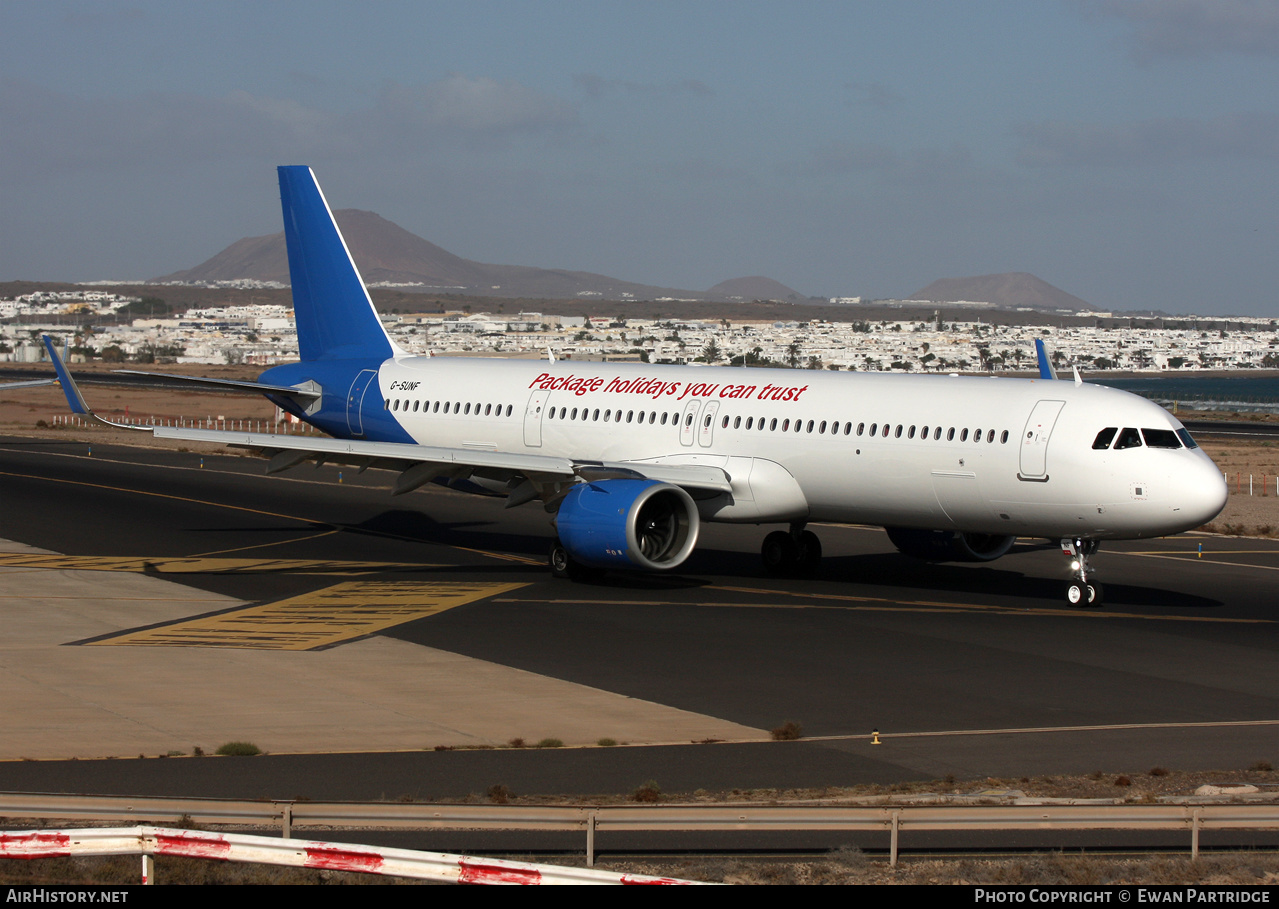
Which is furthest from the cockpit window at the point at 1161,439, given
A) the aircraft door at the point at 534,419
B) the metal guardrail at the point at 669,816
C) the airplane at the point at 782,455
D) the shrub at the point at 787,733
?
the metal guardrail at the point at 669,816

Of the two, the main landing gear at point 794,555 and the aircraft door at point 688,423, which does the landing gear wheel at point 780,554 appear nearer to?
the main landing gear at point 794,555

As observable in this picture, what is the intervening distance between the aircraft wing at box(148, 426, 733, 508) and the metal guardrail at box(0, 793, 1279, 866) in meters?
19.7

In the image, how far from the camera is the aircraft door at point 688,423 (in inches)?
1362

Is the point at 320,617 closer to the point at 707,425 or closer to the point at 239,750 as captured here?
the point at 707,425

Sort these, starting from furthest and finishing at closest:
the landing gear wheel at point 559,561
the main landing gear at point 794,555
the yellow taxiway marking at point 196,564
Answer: the main landing gear at point 794,555, the yellow taxiway marking at point 196,564, the landing gear wheel at point 559,561

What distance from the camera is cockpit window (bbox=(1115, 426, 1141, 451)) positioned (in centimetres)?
2898

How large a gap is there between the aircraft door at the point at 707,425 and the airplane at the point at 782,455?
45 mm

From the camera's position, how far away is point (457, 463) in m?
33.1

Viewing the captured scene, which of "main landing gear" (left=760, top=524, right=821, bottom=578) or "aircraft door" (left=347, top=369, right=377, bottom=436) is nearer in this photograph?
"main landing gear" (left=760, top=524, right=821, bottom=578)

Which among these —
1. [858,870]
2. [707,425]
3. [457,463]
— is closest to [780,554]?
[707,425]

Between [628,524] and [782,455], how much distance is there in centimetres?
425

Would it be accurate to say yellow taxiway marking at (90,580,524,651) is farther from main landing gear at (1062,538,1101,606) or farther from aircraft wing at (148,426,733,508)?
main landing gear at (1062,538,1101,606)

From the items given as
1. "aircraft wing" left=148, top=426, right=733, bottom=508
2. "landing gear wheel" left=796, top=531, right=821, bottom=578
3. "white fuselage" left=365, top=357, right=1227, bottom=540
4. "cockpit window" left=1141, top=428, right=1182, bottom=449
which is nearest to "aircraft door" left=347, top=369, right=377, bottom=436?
"white fuselage" left=365, top=357, right=1227, bottom=540

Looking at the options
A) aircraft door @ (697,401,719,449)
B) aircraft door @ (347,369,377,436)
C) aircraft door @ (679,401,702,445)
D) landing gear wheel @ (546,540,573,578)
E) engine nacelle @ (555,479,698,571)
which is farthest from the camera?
aircraft door @ (347,369,377,436)
